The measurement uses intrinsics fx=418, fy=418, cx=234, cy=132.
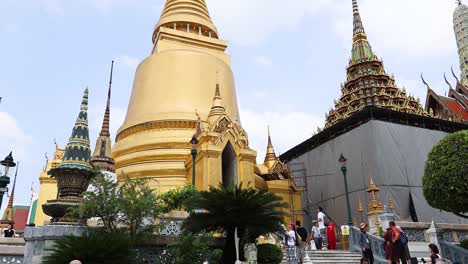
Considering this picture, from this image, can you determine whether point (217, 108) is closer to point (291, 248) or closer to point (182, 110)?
point (182, 110)

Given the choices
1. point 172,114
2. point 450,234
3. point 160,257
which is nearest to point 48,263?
point 160,257

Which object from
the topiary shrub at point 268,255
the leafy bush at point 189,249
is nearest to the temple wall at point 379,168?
the topiary shrub at point 268,255

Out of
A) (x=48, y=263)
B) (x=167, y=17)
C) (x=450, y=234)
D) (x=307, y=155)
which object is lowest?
(x=48, y=263)

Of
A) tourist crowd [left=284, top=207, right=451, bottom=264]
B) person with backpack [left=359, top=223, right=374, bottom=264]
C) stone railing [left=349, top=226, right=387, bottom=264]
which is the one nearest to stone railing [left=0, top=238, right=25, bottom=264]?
tourist crowd [left=284, top=207, right=451, bottom=264]

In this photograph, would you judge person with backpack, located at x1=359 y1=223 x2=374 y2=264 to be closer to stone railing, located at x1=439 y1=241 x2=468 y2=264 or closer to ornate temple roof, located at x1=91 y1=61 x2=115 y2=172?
stone railing, located at x1=439 y1=241 x2=468 y2=264

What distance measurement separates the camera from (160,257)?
757 cm

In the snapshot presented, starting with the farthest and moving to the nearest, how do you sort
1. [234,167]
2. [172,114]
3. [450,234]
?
[172,114] < [234,167] < [450,234]

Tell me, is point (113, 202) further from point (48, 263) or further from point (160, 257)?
point (48, 263)

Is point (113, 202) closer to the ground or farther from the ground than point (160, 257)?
farther from the ground

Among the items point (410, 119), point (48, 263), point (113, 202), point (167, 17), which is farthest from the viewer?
point (167, 17)

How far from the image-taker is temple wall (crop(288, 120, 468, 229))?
63.4ft

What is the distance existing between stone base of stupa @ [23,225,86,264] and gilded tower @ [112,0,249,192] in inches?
374

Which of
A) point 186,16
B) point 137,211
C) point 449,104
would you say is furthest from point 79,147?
point 449,104

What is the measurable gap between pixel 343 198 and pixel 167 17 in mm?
14494
